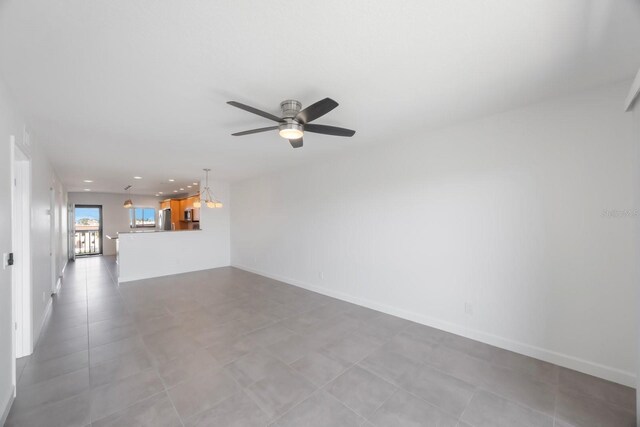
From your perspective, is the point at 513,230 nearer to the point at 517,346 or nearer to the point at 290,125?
the point at 517,346

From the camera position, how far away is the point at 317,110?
2.05m

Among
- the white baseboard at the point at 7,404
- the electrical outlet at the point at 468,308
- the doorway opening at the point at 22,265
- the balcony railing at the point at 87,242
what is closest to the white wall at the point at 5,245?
the white baseboard at the point at 7,404

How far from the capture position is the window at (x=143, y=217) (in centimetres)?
1088

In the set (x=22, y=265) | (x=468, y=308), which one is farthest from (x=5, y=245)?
(x=468, y=308)

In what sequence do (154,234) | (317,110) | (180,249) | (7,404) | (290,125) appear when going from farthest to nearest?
(180,249) < (154,234) < (290,125) < (317,110) < (7,404)

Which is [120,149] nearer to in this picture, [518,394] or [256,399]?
[256,399]

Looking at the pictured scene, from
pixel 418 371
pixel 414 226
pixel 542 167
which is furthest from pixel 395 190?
pixel 418 371

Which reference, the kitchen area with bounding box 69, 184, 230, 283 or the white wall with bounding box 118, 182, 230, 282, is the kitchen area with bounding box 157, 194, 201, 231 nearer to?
the kitchen area with bounding box 69, 184, 230, 283

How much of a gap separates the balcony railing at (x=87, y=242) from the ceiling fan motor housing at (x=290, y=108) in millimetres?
11647

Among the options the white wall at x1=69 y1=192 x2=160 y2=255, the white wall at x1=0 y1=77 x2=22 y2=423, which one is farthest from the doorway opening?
the white wall at x1=69 y1=192 x2=160 y2=255

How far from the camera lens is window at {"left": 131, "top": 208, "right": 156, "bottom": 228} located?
10875 millimetres

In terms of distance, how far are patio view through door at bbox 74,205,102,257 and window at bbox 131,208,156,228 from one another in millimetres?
1095

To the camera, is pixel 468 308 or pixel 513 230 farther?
pixel 468 308

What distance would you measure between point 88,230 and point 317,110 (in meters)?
12.3
